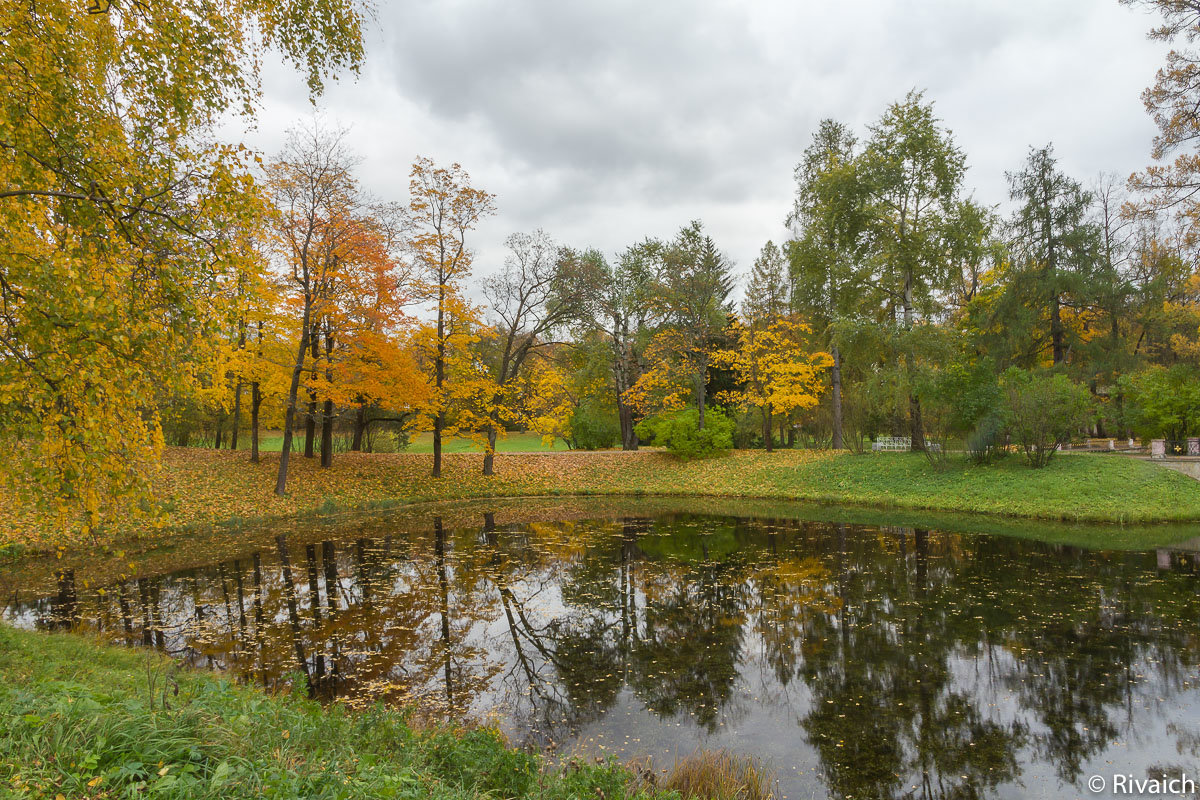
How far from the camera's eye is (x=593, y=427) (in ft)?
127

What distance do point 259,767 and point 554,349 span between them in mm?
35810

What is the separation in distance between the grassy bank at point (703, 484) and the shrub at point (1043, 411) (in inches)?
30.3

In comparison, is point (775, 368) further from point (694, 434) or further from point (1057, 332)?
point (1057, 332)

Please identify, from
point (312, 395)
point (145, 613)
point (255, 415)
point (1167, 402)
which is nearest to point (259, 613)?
point (145, 613)

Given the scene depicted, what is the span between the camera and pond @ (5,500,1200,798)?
548 cm

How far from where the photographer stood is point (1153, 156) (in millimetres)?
14117

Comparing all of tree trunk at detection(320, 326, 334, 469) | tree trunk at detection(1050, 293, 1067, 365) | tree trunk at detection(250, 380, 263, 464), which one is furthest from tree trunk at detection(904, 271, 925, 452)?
tree trunk at detection(250, 380, 263, 464)

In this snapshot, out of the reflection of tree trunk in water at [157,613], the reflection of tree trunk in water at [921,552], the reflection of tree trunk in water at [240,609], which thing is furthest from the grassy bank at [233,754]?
the reflection of tree trunk in water at [921,552]

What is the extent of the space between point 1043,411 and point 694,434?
43.3 ft

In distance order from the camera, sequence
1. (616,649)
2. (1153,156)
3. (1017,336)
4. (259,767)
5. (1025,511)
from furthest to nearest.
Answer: (1017,336) → (1025,511) → (1153,156) → (616,649) → (259,767)

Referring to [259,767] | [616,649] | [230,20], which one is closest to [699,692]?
[616,649]

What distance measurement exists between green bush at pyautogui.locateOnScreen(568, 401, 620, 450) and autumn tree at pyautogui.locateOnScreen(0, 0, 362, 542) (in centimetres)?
3215

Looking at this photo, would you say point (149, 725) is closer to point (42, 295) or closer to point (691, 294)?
point (42, 295)

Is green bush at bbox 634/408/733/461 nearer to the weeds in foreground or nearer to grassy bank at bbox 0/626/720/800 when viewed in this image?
the weeds in foreground
